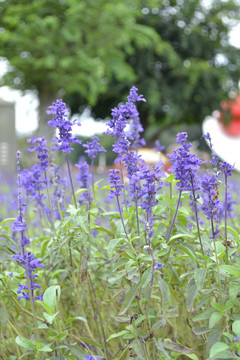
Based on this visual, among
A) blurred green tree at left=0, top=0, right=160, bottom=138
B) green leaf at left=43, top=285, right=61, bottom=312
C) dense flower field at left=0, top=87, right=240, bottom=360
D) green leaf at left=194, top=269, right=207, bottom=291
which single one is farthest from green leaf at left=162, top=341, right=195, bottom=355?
blurred green tree at left=0, top=0, right=160, bottom=138

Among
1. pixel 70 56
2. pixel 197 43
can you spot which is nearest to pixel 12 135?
pixel 70 56

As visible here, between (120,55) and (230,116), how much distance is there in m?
10.5

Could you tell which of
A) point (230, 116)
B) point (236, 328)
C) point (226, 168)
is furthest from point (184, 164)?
point (230, 116)

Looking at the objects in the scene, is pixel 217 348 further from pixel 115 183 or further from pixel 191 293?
pixel 115 183

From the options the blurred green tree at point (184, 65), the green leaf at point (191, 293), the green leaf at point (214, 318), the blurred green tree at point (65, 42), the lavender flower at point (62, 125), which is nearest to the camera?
the green leaf at point (214, 318)

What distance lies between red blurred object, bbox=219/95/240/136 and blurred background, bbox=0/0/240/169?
1.61 ft

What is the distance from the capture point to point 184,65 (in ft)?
79.3

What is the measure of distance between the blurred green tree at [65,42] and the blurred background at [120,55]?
0.12 feet

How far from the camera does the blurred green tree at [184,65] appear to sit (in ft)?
77.5

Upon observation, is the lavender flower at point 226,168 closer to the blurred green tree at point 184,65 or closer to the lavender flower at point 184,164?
the lavender flower at point 184,164

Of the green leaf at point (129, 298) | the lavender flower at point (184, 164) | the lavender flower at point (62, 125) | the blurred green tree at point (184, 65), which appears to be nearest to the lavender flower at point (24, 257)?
the lavender flower at point (62, 125)

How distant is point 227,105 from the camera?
90.5 ft

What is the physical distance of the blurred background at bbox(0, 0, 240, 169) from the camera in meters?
17.8

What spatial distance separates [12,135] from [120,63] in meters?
5.43
